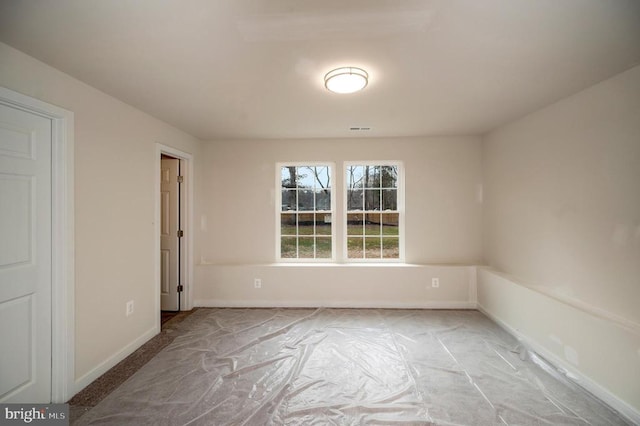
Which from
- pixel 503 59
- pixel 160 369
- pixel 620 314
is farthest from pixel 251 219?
pixel 620 314

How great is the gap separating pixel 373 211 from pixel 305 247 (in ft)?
3.81

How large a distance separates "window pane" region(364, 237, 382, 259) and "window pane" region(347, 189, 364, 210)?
1.66 ft

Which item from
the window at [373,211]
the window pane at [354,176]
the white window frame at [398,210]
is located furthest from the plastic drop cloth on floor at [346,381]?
the window pane at [354,176]

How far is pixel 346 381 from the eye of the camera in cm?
212

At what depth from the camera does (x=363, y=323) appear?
319 cm

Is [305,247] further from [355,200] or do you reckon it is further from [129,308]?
[129,308]

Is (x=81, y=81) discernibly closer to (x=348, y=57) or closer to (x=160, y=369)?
(x=348, y=57)

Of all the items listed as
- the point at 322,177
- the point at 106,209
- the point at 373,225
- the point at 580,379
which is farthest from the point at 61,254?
the point at 580,379

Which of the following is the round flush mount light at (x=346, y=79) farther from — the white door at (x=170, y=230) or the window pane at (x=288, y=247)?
the white door at (x=170, y=230)

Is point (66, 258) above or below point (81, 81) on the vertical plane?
below

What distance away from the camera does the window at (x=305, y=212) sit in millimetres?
3980

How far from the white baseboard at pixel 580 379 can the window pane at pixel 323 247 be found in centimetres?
234

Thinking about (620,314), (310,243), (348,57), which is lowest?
(620,314)

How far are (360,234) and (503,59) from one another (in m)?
2.63
